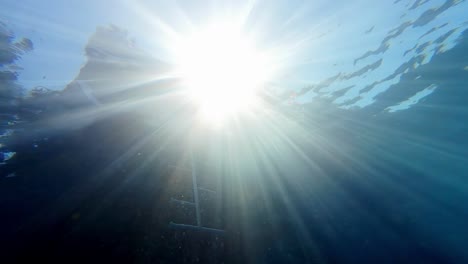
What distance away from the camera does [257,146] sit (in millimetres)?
16000

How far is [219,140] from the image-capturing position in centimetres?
1326

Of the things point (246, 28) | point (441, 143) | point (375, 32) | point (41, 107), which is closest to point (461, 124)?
point (441, 143)

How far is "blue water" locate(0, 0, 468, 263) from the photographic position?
7684 mm

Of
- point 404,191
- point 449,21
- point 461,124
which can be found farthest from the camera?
point 404,191

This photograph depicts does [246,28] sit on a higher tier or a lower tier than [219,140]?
higher

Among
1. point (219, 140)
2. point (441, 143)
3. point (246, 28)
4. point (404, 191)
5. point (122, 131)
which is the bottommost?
point (404, 191)

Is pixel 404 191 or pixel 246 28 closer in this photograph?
pixel 246 28

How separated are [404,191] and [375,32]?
12873mm

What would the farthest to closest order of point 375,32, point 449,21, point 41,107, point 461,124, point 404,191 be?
point 404,191 → point 461,124 → point 41,107 → point 375,32 → point 449,21

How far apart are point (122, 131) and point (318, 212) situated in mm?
12374

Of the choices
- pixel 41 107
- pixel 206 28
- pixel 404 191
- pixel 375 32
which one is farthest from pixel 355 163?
pixel 41 107

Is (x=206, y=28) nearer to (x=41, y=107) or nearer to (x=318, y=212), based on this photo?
(x=41, y=107)

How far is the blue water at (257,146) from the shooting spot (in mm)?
7684

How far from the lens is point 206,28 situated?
7477 millimetres
